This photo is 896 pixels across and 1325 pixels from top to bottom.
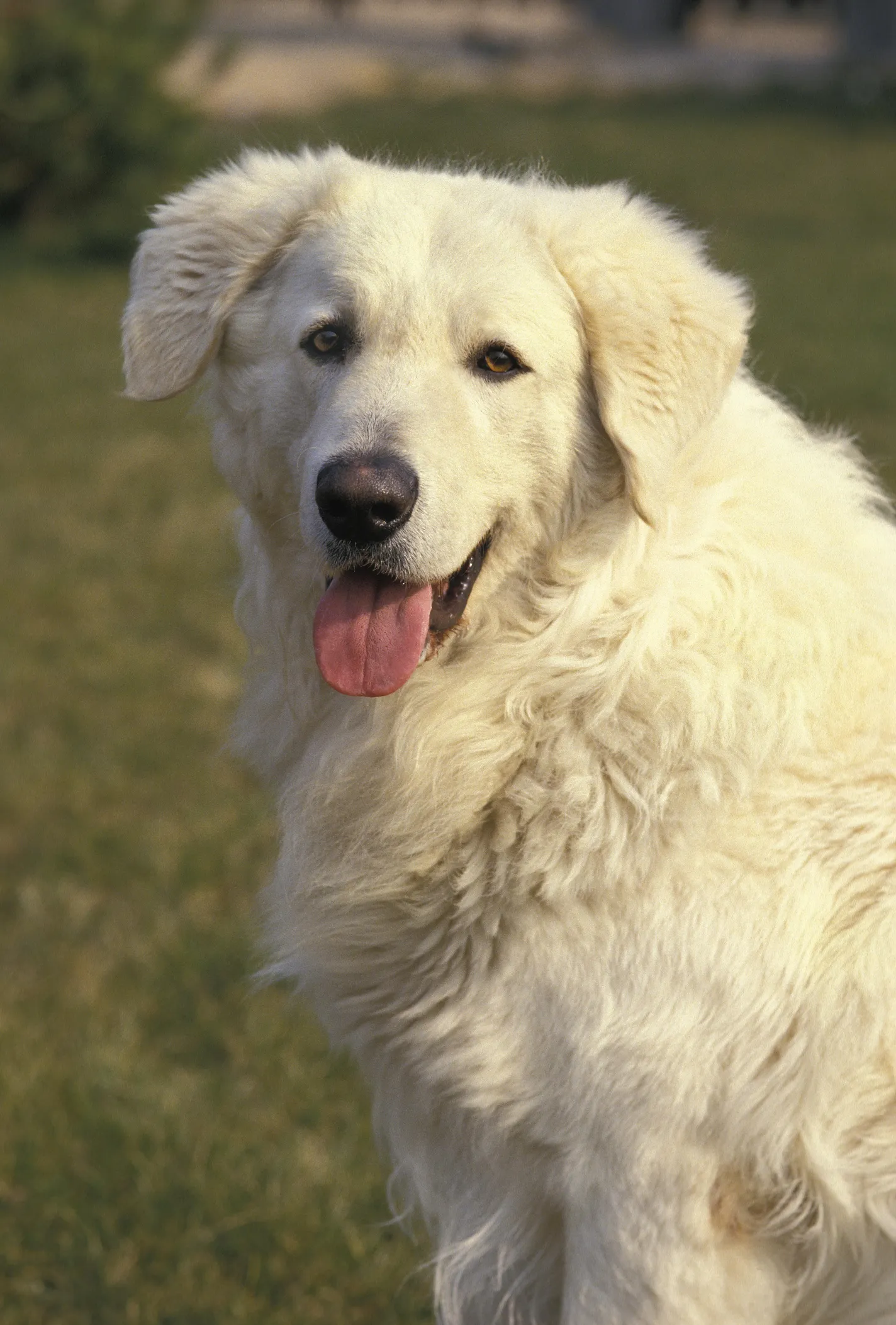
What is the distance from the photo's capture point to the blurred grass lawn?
345 centimetres

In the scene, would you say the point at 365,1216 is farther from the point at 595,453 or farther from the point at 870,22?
the point at 870,22

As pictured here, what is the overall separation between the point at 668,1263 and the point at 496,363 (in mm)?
1521

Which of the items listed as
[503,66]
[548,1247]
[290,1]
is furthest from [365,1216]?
[290,1]

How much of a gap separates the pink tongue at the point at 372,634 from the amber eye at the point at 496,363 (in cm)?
40

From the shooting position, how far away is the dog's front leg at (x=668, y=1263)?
8.00ft

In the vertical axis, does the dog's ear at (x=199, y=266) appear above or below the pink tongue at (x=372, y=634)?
above

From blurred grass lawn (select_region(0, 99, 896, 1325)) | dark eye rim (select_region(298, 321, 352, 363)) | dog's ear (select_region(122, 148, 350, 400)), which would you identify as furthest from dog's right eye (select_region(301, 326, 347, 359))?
blurred grass lawn (select_region(0, 99, 896, 1325))

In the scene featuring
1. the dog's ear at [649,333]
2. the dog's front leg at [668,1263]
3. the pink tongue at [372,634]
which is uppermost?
the dog's ear at [649,333]

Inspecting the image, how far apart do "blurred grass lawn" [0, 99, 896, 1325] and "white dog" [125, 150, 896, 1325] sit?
606 millimetres

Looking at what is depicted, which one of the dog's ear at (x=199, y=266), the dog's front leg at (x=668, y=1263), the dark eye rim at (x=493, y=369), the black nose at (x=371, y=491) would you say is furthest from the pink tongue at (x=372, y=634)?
the dog's front leg at (x=668, y=1263)

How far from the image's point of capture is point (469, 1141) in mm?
2660

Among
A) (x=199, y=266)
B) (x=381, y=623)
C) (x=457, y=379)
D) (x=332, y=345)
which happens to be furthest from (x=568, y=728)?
(x=199, y=266)

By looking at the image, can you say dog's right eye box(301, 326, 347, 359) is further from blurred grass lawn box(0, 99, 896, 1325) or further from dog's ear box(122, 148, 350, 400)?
blurred grass lawn box(0, 99, 896, 1325)

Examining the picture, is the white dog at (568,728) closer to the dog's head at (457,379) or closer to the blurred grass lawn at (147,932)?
the dog's head at (457,379)
